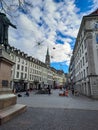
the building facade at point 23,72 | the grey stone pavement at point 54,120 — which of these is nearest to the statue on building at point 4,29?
the grey stone pavement at point 54,120

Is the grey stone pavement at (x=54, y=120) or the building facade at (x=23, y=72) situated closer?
the grey stone pavement at (x=54, y=120)

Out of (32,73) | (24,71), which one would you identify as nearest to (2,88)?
(24,71)

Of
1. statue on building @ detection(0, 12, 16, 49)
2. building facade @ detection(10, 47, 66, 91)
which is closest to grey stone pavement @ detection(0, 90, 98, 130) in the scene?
statue on building @ detection(0, 12, 16, 49)

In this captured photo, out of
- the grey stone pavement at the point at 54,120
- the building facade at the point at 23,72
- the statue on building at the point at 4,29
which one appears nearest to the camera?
the grey stone pavement at the point at 54,120

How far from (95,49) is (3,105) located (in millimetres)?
23114

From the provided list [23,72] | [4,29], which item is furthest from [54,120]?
[23,72]

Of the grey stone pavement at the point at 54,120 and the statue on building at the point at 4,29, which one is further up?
the statue on building at the point at 4,29

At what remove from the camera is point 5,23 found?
9133 millimetres

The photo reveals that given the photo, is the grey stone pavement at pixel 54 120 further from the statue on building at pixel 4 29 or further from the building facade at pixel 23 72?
the building facade at pixel 23 72

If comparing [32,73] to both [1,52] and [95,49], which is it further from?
[1,52]

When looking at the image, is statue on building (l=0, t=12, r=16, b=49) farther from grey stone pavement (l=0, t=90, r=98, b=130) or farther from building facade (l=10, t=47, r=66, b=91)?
building facade (l=10, t=47, r=66, b=91)

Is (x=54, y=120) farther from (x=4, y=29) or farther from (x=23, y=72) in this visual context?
(x=23, y=72)

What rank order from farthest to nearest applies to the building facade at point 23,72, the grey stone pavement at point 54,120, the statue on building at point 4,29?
the building facade at point 23,72 → the statue on building at point 4,29 → the grey stone pavement at point 54,120

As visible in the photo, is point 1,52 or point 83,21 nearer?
point 1,52
